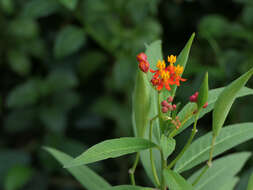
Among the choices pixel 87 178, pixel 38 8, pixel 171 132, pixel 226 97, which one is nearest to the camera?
pixel 226 97

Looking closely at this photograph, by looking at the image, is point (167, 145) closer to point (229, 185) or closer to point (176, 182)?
point (176, 182)

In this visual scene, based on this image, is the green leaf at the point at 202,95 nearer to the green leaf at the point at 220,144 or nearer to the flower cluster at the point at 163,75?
the flower cluster at the point at 163,75

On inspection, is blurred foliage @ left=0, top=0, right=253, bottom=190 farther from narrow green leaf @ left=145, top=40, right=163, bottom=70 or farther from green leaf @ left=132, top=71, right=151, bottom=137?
green leaf @ left=132, top=71, right=151, bottom=137

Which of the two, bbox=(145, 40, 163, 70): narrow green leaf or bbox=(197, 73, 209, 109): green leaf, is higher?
bbox=(197, 73, 209, 109): green leaf

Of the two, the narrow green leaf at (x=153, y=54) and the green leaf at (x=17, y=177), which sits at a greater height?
the narrow green leaf at (x=153, y=54)

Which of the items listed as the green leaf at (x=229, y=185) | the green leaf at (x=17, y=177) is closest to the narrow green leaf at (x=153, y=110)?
the green leaf at (x=229, y=185)

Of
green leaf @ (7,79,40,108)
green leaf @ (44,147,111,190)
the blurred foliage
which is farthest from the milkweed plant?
green leaf @ (7,79,40,108)

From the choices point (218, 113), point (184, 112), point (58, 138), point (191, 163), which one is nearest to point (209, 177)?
point (191, 163)

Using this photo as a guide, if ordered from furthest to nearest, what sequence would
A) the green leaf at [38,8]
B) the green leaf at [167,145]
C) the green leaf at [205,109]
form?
the green leaf at [38,8] → the green leaf at [205,109] → the green leaf at [167,145]

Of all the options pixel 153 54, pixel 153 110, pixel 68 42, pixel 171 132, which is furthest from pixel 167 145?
pixel 68 42
